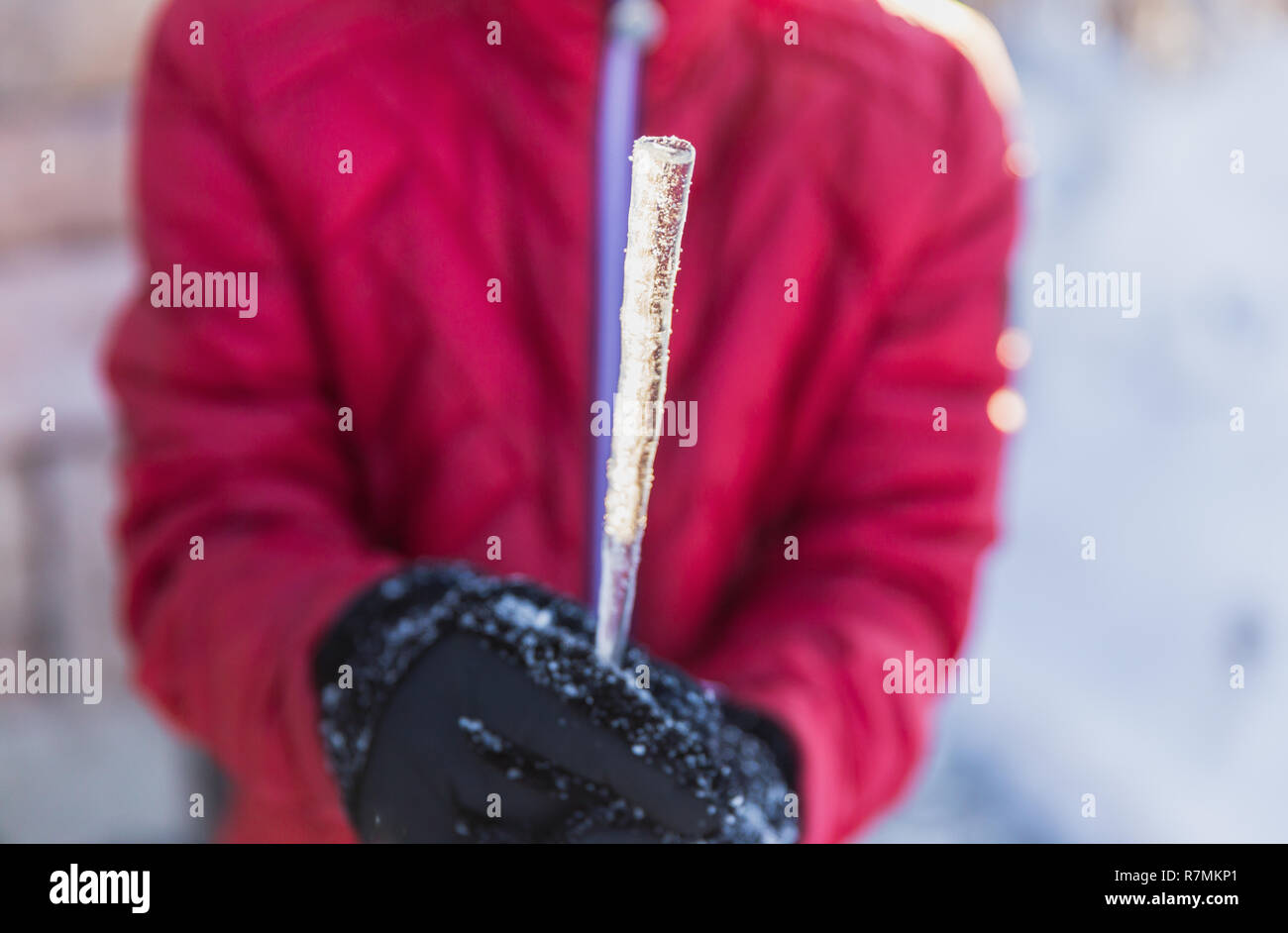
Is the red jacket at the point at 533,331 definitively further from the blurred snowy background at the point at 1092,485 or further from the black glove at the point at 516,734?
the blurred snowy background at the point at 1092,485

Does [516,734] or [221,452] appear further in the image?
[221,452]

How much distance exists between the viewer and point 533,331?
572 millimetres

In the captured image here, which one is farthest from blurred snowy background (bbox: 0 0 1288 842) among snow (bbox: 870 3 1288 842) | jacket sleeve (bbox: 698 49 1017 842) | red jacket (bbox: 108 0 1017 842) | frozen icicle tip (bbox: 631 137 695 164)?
frozen icicle tip (bbox: 631 137 695 164)

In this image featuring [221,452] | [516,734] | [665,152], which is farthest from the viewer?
[221,452]

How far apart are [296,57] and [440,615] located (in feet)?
0.97

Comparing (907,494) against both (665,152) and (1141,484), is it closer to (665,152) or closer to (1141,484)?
(665,152)

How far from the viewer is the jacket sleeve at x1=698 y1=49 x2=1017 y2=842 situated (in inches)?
22.4

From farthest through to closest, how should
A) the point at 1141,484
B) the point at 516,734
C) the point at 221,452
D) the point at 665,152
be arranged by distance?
the point at 1141,484, the point at 221,452, the point at 516,734, the point at 665,152

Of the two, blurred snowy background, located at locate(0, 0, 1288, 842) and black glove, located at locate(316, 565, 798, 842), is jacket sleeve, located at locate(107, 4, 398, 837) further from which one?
blurred snowy background, located at locate(0, 0, 1288, 842)

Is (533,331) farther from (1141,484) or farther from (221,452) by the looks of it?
(1141,484)

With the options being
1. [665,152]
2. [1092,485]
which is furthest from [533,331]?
[1092,485]

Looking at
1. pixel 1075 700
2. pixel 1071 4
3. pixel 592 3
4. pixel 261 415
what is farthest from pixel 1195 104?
pixel 261 415

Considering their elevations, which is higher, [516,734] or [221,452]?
[221,452]

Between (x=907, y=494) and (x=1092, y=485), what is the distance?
753mm
